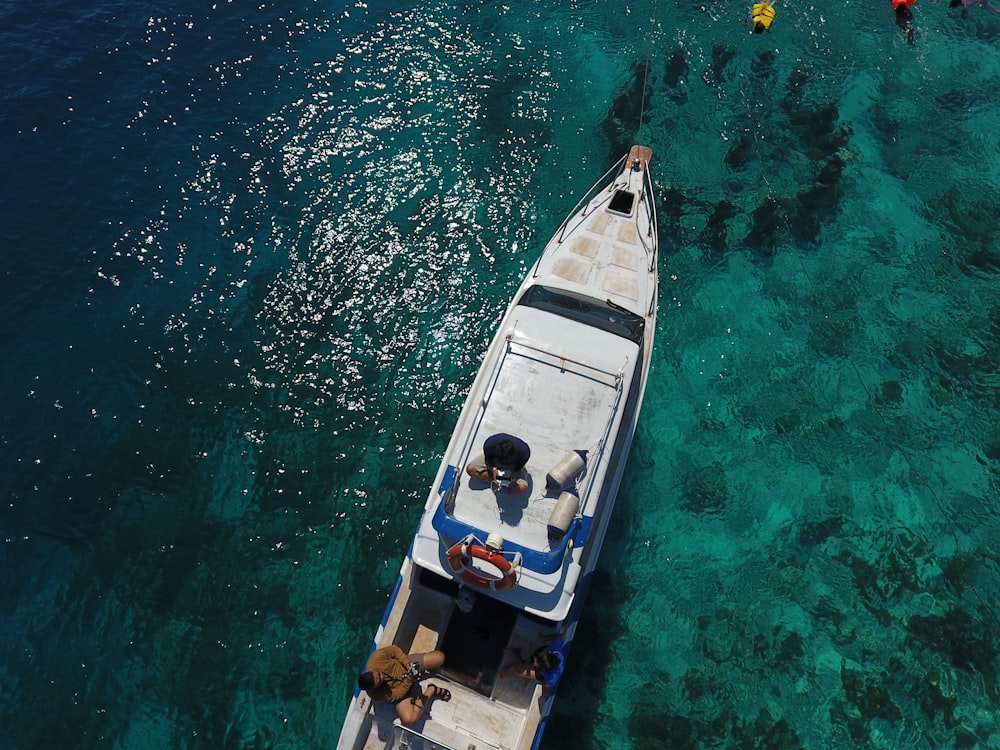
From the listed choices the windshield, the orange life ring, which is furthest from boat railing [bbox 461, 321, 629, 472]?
the orange life ring

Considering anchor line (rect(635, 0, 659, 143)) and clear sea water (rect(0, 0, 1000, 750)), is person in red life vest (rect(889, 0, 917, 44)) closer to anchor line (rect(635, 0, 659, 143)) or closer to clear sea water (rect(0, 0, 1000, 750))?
clear sea water (rect(0, 0, 1000, 750))

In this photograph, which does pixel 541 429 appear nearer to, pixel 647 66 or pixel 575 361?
pixel 575 361

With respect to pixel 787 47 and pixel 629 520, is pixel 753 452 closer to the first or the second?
pixel 629 520

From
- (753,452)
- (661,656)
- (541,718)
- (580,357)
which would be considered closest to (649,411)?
(753,452)

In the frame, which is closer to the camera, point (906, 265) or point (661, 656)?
point (661, 656)

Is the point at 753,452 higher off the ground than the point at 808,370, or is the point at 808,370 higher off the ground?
the point at 808,370
